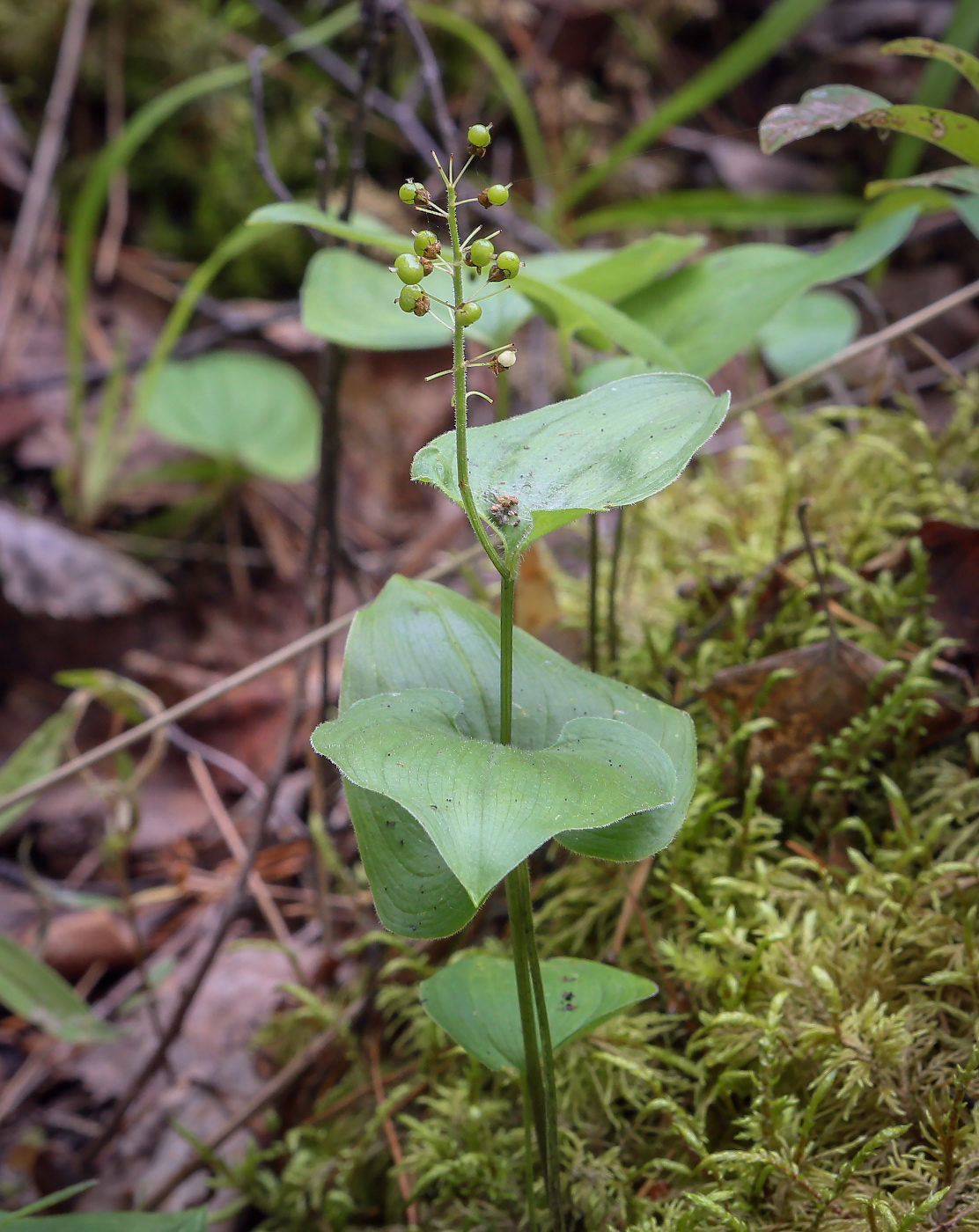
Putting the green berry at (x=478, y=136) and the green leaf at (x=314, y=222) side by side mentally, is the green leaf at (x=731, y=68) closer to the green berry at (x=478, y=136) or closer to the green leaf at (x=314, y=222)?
the green leaf at (x=314, y=222)

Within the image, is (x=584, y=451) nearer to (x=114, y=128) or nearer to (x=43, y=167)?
(x=43, y=167)

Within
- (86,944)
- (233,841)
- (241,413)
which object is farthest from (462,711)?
(241,413)

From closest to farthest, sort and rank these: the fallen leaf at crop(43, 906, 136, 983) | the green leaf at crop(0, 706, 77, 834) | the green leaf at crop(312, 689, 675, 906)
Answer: the green leaf at crop(312, 689, 675, 906) → the green leaf at crop(0, 706, 77, 834) → the fallen leaf at crop(43, 906, 136, 983)

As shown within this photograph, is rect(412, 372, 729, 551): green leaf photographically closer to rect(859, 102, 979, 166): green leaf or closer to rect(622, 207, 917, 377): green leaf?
rect(622, 207, 917, 377): green leaf

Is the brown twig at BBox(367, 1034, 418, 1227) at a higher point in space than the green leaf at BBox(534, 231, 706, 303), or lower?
lower

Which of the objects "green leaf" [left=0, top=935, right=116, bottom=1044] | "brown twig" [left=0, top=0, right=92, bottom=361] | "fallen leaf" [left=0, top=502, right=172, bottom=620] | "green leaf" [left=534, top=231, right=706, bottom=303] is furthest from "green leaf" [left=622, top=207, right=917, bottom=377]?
"brown twig" [left=0, top=0, right=92, bottom=361]

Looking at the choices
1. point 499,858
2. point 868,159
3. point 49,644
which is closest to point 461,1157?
point 499,858
